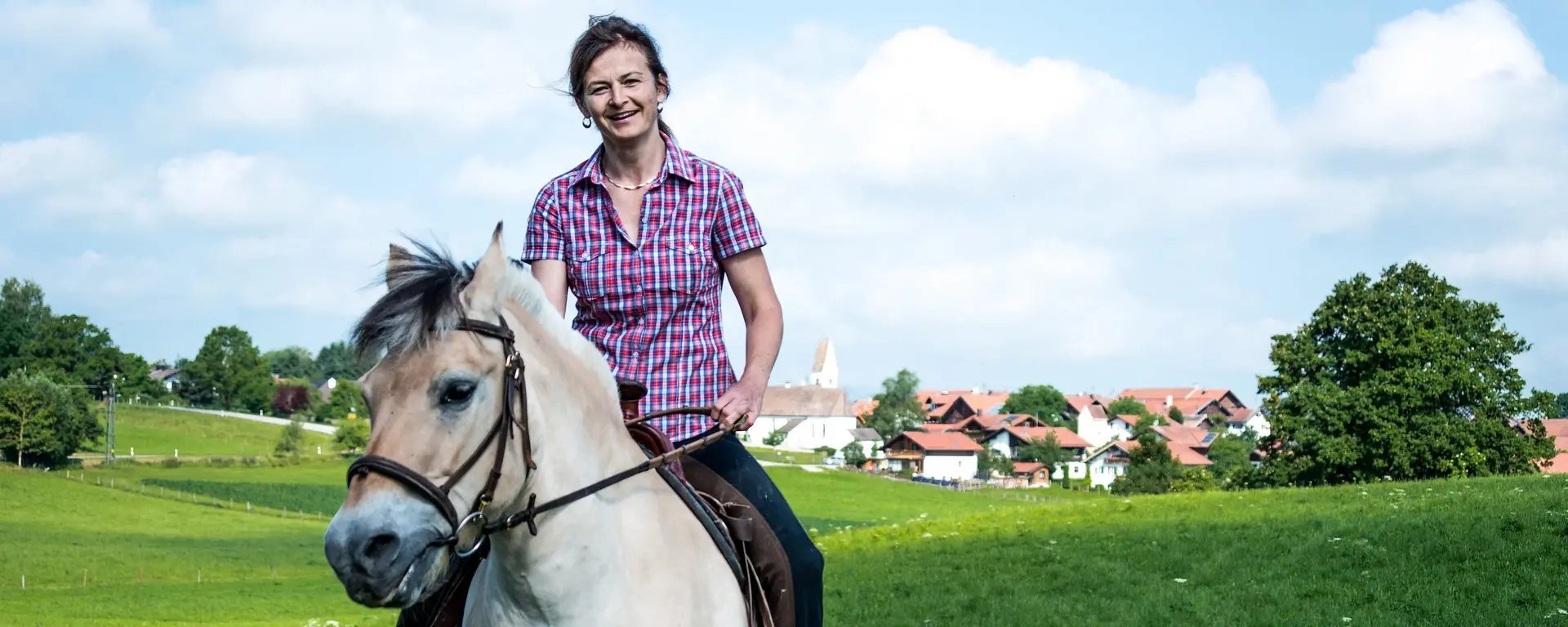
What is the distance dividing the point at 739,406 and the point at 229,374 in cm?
14589

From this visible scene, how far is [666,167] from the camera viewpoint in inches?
165

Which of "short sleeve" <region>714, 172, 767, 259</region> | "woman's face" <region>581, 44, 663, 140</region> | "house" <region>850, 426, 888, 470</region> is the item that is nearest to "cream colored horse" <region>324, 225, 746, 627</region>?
"short sleeve" <region>714, 172, 767, 259</region>

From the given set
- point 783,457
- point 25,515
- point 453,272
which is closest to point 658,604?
point 453,272

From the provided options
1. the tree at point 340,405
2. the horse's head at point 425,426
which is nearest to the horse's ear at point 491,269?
the horse's head at point 425,426

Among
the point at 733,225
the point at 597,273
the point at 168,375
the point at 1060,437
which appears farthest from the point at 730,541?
the point at 168,375

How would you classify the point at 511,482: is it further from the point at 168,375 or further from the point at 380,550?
the point at 168,375

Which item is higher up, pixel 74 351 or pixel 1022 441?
pixel 74 351

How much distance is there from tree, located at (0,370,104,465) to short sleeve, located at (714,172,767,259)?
8552 centimetres

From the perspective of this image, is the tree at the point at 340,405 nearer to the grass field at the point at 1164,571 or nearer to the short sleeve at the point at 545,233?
the grass field at the point at 1164,571

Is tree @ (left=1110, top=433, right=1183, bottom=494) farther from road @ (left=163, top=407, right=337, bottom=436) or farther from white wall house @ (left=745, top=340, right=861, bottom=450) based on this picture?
white wall house @ (left=745, top=340, right=861, bottom=450)

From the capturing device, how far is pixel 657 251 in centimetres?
402

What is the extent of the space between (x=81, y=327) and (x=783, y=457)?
225ft

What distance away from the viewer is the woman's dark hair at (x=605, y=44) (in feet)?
13.8

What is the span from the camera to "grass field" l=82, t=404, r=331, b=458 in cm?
9050
